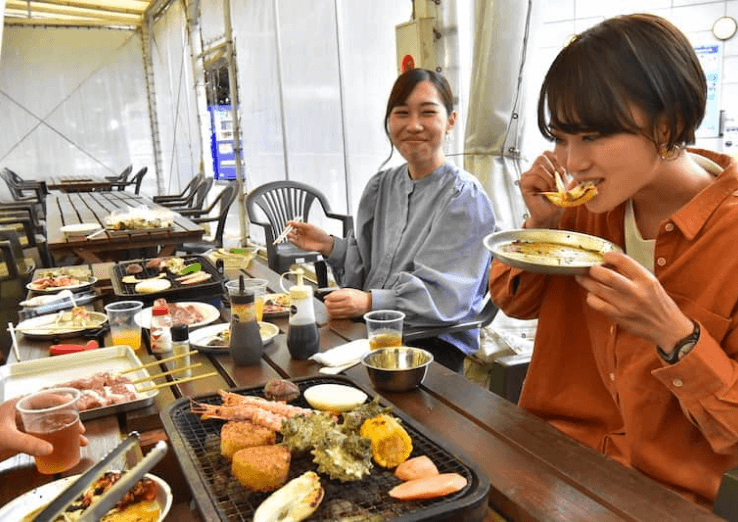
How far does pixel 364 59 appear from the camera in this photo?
433 cm

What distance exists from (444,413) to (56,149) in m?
13.2

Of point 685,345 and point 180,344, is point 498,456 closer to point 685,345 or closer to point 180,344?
point 685,345

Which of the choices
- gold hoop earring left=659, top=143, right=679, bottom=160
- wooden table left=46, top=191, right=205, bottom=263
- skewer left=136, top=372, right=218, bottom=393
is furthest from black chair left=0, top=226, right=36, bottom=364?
gold hoop earring left=659, top=143, right=679, bottom=160

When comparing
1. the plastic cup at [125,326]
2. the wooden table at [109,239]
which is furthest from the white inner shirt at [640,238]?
the wooden table at [109,239]

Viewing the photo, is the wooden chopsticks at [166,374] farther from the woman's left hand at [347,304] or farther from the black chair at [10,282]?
the black chair at [10,282]

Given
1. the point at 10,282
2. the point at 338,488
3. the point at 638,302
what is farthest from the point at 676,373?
the point at 10,282

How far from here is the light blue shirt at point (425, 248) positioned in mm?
2080

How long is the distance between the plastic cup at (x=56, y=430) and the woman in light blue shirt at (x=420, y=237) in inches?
→ 38.9

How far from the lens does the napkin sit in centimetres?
154

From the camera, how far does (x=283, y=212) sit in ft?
15.0

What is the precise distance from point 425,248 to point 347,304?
39 cm

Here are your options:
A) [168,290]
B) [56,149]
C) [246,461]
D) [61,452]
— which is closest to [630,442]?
[246,461]

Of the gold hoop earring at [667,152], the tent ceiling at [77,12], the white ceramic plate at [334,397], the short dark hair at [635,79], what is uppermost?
the tent ceiling at [77,12]

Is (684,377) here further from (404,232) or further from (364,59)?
(364,59)
